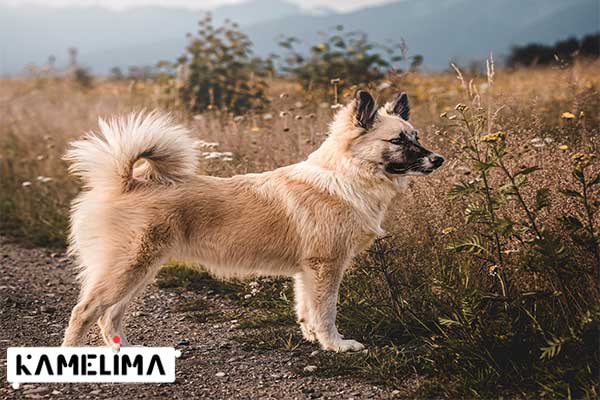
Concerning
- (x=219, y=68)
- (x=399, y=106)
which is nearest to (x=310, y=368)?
(x=399, y=106)

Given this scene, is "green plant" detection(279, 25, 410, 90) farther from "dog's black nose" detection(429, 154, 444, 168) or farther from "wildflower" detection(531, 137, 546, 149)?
"dog's black nose" detection(429, 154, 444, 168)

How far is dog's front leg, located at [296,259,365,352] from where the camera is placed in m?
4.04

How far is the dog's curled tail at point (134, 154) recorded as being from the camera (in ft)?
12.6

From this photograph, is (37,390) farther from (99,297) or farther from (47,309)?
(47,309)

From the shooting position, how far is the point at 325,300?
13.3ft

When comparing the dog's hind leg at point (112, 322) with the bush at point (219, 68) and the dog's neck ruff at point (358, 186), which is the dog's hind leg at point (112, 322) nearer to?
the dog's neck ruff at point (358, 186)

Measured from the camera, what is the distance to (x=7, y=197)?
25.9 ft

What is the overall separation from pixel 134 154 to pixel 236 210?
2.42 ft

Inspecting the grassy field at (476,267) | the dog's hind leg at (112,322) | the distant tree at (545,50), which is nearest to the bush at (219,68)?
the grassy field at (476,267)

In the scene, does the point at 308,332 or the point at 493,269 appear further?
the point at 308,332

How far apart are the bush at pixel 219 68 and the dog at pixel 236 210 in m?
4.73

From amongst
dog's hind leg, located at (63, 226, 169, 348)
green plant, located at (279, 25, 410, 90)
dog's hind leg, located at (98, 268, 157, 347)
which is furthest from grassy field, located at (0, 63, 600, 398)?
green plant, located at (279, 25, 410, 90)

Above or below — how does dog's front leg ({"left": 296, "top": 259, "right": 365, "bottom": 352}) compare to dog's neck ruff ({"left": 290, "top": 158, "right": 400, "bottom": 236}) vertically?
below

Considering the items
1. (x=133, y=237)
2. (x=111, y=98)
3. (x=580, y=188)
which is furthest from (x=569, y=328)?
(x=111, y=98)
